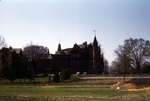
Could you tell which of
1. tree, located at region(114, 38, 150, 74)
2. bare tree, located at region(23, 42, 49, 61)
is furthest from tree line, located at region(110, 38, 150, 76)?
bare tree, located at region(23, 42, 49, 61)

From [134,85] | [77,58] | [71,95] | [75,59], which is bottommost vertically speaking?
[71,95]

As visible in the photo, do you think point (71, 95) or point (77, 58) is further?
point (77, 58)

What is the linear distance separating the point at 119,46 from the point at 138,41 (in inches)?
290

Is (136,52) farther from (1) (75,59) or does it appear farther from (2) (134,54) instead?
(1) (75,59)

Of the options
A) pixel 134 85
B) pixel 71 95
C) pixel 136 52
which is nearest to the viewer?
pixel 71 95

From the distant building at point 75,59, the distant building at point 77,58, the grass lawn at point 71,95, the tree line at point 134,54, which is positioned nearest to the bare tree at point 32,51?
the distant building at point 75,59

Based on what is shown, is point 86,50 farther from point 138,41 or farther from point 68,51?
point 138,41

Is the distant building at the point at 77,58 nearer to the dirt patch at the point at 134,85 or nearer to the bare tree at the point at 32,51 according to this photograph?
the bare tree at the point at 32,51

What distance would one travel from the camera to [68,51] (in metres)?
94.2

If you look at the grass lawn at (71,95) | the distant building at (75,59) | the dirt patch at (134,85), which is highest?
the distant building at (75,59)

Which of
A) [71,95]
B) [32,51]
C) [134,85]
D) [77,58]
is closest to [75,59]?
[77,58]

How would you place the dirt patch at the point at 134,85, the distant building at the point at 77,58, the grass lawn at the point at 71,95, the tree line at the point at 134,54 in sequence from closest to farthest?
the grass lawn at the point at 71,95 → the dirt patch at the point at 134,85 → the tree line at the point at 134,54 → the distant building at the point at 77,58

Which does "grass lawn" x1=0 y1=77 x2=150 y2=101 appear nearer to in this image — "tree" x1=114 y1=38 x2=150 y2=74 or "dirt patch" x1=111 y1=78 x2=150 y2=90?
"dirt patch" x1=111 y1=78 x2=150 y2=90

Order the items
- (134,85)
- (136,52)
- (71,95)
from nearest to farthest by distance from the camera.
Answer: (71,95)
(134,85)
(136,52)
